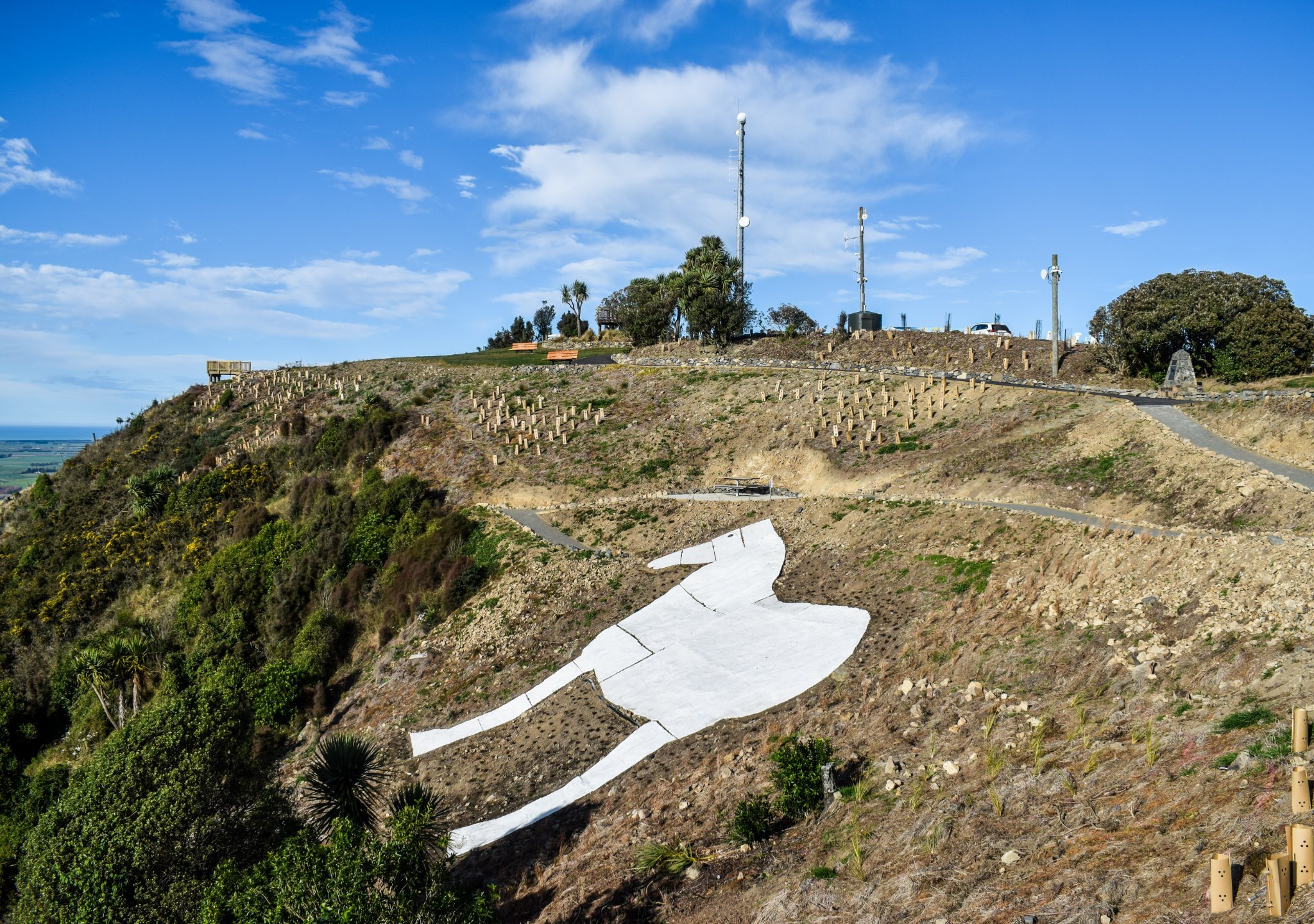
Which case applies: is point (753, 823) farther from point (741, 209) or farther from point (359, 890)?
point (741, 209)

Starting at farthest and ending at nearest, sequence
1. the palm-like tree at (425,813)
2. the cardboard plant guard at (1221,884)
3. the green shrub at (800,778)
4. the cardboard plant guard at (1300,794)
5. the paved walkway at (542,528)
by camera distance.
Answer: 1. the paved walkway at (542,528)
2. the green shrub at (800,778)
3. the palm-like tree at (425,813)
4. the cardboard plant guard at (1300,794)
5. the cardboard plant guard at (1221,884)

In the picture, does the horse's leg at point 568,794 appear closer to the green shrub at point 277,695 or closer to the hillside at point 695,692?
the hillside at point 695,692

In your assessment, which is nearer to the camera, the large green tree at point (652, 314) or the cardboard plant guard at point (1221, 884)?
the cardboard plant guard at point (1221, 884)

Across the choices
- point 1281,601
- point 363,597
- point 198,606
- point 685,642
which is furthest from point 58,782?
point 1281,601

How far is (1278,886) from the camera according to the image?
8.01 meters

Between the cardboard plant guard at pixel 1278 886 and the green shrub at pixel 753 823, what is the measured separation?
785cm

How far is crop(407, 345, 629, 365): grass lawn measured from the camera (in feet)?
243

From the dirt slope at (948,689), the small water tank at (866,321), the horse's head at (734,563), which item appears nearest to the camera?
the dirt slope at (948,689)

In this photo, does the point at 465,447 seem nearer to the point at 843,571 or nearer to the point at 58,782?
the point at 58,782

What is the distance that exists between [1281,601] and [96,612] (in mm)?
58853

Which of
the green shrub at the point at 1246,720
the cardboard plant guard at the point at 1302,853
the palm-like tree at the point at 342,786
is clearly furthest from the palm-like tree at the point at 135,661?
the cardboard plant guard at the point at 1302,853

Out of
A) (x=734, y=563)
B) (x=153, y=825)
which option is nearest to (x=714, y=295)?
(x=734, y=563)

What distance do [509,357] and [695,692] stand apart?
62714mm

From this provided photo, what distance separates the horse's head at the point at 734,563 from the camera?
28.1m
